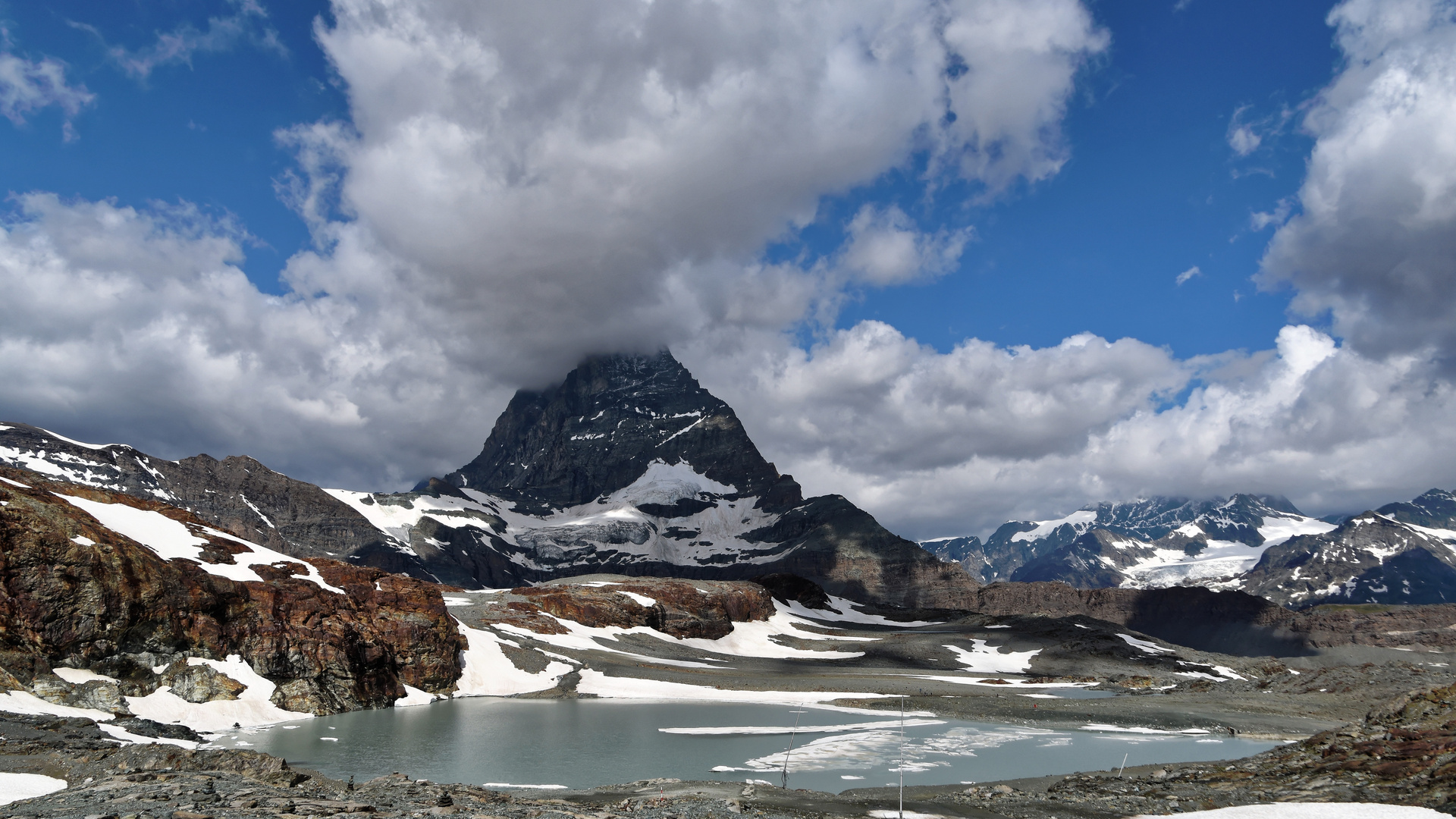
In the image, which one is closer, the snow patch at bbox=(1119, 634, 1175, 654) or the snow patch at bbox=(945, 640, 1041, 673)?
the snow patch at bbox=(945, 640, 1041, 673)

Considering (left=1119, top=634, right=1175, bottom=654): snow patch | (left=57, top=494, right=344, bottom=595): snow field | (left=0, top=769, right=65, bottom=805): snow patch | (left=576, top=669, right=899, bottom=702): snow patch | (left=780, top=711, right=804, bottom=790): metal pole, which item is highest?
(left=57, top=494, right=344, bottom=595): snow field

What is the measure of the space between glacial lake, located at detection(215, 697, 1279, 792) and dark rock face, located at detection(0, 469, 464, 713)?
479 cm

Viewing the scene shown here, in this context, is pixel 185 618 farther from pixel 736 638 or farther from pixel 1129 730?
pixel 736 638

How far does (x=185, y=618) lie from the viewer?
51.1 metres

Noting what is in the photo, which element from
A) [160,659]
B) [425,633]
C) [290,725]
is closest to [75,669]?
[160,659]

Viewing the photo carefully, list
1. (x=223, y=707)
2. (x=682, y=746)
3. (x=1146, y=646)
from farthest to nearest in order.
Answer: (x=1146, y=646)
(x=223, y=707)
(x=682, y=746)

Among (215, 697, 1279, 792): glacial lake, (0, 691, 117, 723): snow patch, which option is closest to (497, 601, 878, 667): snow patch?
(215, 697, 1279, 792): glacial lake

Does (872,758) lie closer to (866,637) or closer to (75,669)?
(75,669)

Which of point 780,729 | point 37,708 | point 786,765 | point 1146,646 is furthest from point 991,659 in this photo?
point 37,708

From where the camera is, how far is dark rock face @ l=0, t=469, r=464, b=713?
4328cm

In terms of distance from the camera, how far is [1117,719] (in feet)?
215

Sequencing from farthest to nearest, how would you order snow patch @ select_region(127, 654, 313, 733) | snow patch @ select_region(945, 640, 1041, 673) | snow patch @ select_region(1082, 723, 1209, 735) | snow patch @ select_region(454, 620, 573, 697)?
snow patch @ select_region(945, 640, 1041, 673)
snow patch @ select_region(454, 620, 573, 697)
snow patch @ select_region(1082, 723, 1209, 735)
snow patch @ select_region(127, 654, 313, 733)

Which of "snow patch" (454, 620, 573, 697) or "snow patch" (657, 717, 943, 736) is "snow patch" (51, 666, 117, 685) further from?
"snow patch" (657, 717, 943, 736)

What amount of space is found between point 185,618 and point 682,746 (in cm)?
3444
